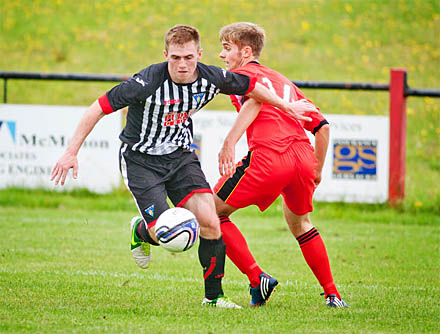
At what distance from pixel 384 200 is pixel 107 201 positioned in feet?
13.4

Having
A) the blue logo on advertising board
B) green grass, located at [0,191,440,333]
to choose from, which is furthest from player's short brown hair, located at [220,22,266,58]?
the blue logo on advertising board

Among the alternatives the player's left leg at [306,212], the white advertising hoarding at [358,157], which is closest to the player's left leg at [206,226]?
the player's left leg at [306,212]

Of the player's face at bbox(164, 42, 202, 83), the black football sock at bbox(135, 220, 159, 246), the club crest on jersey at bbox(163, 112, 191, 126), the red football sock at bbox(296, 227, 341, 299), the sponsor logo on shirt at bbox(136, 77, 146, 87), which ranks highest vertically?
the player's face at bbox(164, 42, 202, 83)

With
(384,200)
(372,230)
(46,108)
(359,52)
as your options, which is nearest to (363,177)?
(384,200)

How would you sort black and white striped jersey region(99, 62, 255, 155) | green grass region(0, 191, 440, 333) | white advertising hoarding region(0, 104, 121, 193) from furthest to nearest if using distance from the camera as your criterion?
white advertising hoarding region(0, 104, 121, 193)
black and white striped jersey region(99, 62, 255, 155)
green grass region(0, 191, 440, 333)

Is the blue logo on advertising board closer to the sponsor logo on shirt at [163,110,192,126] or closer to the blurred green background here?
the sponsor logo on shirt at [163,110,192,126]

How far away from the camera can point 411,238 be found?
891 cm

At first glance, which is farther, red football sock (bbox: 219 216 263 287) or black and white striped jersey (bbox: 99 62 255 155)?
red football sock (bbox: 219 216 263 287)

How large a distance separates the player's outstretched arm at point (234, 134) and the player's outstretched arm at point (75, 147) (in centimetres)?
94

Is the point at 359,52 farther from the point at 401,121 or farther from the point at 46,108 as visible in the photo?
the point at 46,108

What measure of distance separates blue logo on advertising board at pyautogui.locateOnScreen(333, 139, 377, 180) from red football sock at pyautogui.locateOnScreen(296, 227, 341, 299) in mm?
5094

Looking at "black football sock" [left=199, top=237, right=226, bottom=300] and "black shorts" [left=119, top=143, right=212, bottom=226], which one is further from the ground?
"black shorts" [left=119, top=143, right=212, bottom=226]

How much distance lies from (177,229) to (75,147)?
88cm

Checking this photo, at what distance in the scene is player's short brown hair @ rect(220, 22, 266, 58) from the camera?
18.2 feet
